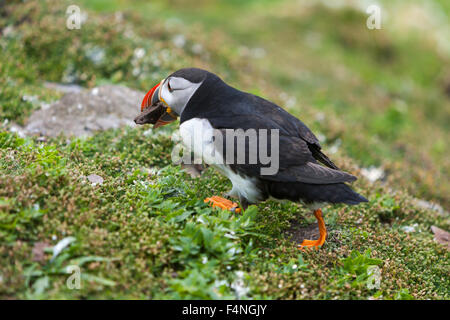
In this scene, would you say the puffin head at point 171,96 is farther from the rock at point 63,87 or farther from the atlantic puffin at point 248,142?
the rock at point 63,87

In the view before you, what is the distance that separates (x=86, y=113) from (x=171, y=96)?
248cm

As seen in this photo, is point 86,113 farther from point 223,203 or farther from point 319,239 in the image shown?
point 319,239

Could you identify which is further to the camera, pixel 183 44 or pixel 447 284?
pixel 183 44

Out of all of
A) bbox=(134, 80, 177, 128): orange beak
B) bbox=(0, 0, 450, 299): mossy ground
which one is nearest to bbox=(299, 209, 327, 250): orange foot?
bbox=(0, 0, 450, 299): mossy ground

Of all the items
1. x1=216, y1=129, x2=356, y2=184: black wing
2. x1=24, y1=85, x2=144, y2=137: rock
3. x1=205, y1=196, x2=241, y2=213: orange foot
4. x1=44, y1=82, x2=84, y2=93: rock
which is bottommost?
x1=205, y1=196, x2=241, y2=213: orange foot

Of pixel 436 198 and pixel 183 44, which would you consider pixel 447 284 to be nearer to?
pixel 436 198

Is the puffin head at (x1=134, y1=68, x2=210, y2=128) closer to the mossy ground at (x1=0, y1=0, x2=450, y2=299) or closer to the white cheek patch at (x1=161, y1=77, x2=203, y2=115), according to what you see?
the white cheek patch at (x1=161, y1=77, x2=203, y2=115)

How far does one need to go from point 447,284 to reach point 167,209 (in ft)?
10.9

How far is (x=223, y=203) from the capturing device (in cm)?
500

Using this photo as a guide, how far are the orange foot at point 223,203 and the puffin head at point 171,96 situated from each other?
108 centimetres

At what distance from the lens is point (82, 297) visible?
12.4ft

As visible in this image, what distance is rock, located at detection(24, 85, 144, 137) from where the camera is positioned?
665 cm

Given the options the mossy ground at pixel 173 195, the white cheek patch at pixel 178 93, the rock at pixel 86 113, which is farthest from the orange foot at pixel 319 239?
the rock at pixel 86 113
